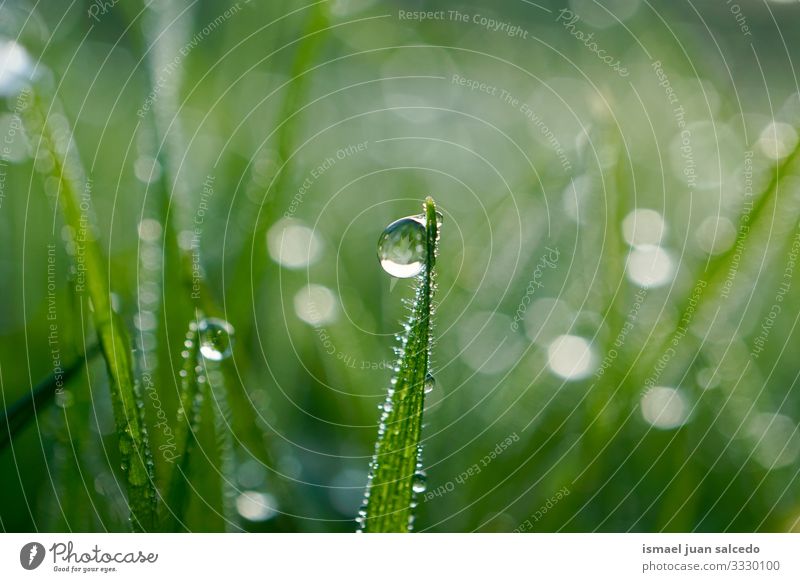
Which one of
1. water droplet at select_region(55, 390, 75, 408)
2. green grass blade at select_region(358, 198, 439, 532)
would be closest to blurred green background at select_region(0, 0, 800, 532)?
water droplet at select_region(55, 390, 75, 408)

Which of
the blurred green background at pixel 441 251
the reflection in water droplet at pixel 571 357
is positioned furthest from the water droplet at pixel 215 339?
the reflection in water droplet at pixel 571 357

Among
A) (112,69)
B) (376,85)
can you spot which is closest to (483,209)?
(376,85)

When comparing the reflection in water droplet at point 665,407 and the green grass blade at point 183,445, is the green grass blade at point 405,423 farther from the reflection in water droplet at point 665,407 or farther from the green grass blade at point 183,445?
the reflection in water droplet at point 665,407

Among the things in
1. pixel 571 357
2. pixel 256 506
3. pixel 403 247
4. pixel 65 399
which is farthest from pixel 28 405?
pixel 571 357

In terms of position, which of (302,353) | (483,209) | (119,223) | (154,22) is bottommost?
(302,353)
